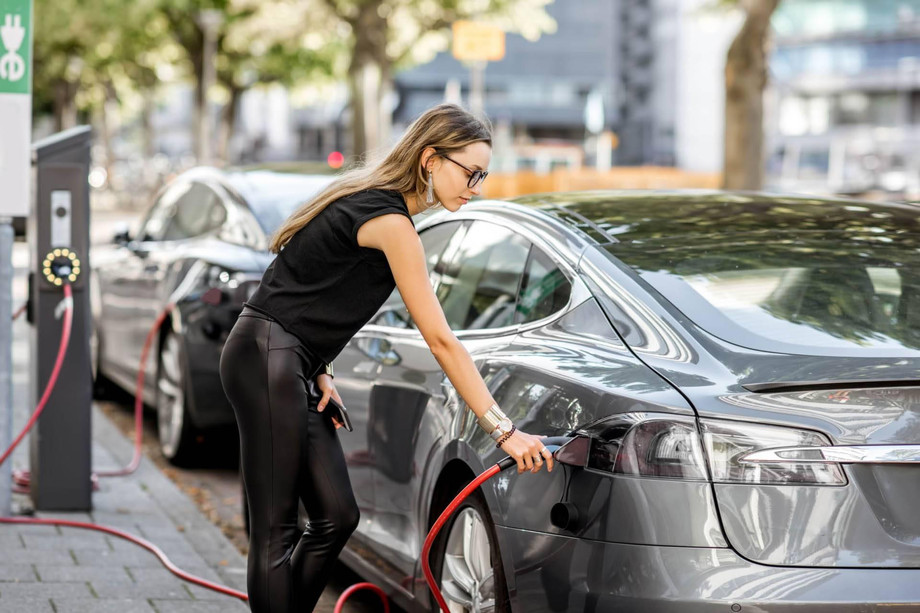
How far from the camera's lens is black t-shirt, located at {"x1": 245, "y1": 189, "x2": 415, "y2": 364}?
3.35 meters

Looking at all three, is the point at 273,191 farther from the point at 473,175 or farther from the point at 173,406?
the point at 473,175

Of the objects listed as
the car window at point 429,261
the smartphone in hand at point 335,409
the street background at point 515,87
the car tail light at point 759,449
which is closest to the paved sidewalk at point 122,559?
the street background at point 515,87

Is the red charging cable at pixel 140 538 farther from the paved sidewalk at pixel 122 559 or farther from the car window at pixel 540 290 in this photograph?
the car window at pixel 540 290

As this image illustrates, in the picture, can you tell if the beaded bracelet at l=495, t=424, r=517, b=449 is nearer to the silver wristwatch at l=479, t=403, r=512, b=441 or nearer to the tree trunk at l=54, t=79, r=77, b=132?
the silver wristwatch at l=479, t=403, r=512, b=441

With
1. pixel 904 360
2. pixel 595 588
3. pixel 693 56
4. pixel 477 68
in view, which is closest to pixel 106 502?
pixel 595 588

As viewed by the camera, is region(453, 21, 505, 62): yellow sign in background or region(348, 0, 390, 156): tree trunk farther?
region(348, 0, 390, 156): tree trunk

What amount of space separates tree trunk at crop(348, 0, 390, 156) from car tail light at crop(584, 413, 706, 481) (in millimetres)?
20795

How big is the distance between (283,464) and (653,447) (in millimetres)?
1031

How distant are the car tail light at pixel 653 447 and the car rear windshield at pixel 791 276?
356mm

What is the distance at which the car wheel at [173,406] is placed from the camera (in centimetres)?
728

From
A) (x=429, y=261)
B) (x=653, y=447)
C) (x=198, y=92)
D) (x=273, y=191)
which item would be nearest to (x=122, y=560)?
(x=429, y=261)

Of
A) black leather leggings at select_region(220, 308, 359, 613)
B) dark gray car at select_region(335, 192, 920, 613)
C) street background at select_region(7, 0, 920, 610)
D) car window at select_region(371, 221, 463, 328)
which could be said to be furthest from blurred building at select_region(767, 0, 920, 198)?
black leather leggings at select_region(220, 308, 359, 613)

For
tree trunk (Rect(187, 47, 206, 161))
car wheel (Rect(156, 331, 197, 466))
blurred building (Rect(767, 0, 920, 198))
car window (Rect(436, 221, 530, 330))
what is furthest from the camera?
blurred building (Rect(767, 0, 920, 198))

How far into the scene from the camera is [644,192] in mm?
4746
